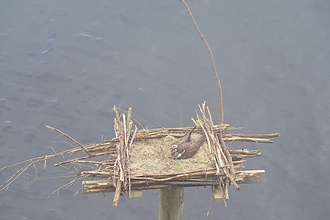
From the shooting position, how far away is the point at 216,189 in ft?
7.39

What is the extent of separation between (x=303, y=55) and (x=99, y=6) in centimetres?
259

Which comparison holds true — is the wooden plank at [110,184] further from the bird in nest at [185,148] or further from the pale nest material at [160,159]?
the bird in nest at [185,148]

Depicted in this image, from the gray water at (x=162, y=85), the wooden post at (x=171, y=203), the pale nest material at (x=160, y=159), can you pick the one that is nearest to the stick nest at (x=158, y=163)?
the pale nest material at (x=160, y=159)

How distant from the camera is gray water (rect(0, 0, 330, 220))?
502 centimetres

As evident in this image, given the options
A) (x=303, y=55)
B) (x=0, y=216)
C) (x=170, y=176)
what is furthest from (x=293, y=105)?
Answer: (x=170, y=176)

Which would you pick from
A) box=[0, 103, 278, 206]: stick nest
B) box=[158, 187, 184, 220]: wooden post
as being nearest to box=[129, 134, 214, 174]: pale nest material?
box=[0, 103, 278, 206]: stick nest

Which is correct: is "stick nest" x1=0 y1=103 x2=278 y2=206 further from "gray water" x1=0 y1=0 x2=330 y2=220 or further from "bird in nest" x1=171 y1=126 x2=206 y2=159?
"gray water" x1=0 y1=0 x2=330 y2=220

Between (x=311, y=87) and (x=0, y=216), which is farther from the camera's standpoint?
(x=311, y=87)

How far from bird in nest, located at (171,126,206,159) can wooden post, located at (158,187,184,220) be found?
0.83ft

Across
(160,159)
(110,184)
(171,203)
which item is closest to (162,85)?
(171,203)

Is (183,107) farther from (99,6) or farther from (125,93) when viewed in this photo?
(99,6)

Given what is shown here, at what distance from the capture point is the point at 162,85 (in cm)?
549

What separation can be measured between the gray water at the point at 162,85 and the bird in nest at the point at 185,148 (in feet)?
8.62

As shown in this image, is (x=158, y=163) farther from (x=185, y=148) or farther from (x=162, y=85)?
(x=162, y=85)
